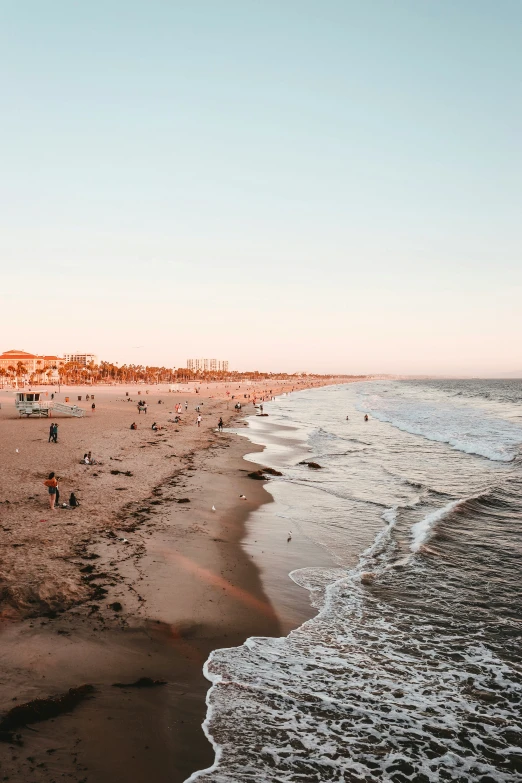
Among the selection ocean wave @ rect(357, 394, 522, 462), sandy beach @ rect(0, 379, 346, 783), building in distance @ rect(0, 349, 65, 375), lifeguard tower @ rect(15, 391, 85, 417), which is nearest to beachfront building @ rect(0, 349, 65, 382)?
building in distance @ rect(0, 349, 65, 375)

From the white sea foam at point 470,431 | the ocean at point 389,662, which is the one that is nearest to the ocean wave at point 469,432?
the white sea foam at point 470,431

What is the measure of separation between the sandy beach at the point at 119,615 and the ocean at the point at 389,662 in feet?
2.10

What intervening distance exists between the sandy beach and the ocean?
0.64 m

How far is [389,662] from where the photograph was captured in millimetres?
8688

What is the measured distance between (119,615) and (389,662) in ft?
17.4

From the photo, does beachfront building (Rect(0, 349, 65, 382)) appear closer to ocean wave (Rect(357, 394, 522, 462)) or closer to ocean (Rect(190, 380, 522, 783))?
ocean wave (Rect(357, 394, 522, 462))

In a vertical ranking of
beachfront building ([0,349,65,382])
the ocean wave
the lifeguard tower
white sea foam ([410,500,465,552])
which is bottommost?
white sea foam ([410,500,465,552])

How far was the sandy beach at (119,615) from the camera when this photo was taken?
608cm

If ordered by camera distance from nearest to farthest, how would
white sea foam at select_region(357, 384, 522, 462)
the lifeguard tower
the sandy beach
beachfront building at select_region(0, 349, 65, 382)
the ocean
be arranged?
the sandy beach
the ocean
white sea foam at select_region(357, 384, 522, 462)
the lifeguard tower
beachfront building at select_region(0, 349, 65, 382)

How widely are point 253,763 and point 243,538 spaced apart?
9.17 metres

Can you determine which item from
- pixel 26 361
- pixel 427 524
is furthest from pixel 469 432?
pixel 26 361

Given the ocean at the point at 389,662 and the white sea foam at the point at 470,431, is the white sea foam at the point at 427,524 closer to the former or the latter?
the ocean at the point at 389,662

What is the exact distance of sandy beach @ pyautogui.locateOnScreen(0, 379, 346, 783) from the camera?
6.08 m

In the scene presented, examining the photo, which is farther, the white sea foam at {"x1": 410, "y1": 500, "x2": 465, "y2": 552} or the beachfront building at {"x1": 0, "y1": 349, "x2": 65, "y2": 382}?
the beachfront building at {"x1": 0, "y1": 349, "x2": 65, "y2": 382}
